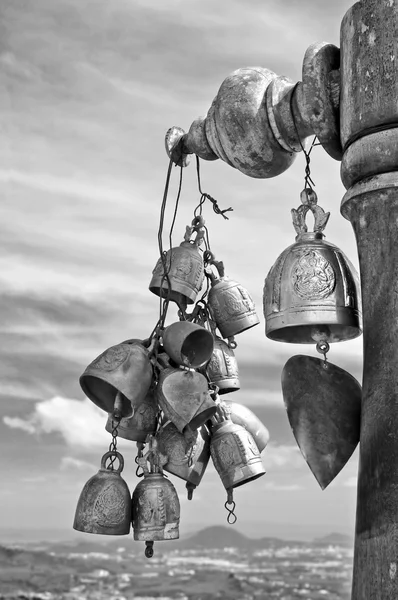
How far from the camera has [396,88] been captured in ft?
8.82

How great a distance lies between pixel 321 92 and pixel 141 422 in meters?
1.56

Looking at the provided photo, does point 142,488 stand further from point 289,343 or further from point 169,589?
point 169,589

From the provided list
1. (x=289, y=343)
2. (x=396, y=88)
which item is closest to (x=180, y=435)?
(x=289, y=343)

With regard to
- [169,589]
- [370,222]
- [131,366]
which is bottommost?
[169,589]

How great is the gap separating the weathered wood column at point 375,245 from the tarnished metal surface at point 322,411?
277 millimetres

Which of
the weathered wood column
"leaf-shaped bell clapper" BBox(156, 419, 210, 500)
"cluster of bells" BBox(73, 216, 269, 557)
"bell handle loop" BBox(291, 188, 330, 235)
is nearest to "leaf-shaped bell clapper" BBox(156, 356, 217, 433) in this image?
"cluster of bells" BBox(73, 216, 269, 557)

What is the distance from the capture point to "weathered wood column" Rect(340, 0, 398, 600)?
245 centimetres

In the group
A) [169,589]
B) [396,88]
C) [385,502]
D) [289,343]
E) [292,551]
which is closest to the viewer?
[385,502]

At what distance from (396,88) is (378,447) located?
43.5 inches

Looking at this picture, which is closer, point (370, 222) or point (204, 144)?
point (370, 222)

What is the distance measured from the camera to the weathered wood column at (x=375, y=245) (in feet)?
8.04

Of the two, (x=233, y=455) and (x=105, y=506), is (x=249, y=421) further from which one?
(x=105, y=506)

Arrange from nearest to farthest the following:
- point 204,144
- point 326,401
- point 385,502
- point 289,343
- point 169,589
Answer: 1. point 385,502
2. point 326,401
3. point 289,343
4. point 204,144
5. point 169,589

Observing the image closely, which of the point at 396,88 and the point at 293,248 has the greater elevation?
the point at 396,88
